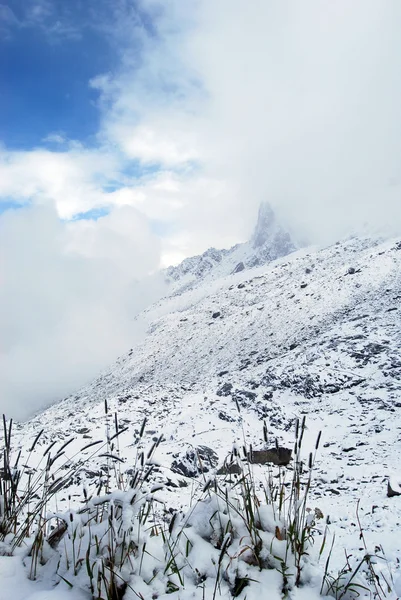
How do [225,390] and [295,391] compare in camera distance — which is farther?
[225,390]

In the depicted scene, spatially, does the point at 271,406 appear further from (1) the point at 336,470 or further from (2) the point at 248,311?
(2) the point at 248,311

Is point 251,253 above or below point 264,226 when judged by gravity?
below

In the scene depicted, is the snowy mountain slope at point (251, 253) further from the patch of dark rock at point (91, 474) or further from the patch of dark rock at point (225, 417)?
the patch of dark rock at point (91, 474)

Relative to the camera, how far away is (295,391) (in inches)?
655

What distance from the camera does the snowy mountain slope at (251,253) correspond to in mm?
130500

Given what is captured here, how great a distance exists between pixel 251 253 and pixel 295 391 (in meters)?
131

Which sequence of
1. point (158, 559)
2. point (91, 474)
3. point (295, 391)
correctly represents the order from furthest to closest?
point (295, 391) → point (91, 474) → point (158, 559)

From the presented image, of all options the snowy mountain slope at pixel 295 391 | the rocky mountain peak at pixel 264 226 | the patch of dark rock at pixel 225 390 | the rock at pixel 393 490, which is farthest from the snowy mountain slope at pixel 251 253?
the rock at pixel 393 490

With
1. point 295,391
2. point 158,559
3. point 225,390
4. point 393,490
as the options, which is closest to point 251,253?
point 225,390

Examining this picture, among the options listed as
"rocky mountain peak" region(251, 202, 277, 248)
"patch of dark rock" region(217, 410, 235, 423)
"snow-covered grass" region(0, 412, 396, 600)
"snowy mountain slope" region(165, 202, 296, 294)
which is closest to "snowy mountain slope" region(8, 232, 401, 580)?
"patch of dark rock" region(217, 410, 235, 423)

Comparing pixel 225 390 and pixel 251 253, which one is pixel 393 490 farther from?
pixel 251 253

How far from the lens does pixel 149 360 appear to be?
1304 inches

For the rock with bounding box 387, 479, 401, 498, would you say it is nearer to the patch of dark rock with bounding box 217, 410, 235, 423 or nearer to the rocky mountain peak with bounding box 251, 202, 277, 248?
the patch of dark rock with bounding box 217, 410, 235, 423

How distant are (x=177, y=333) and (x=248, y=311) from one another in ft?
27.2
